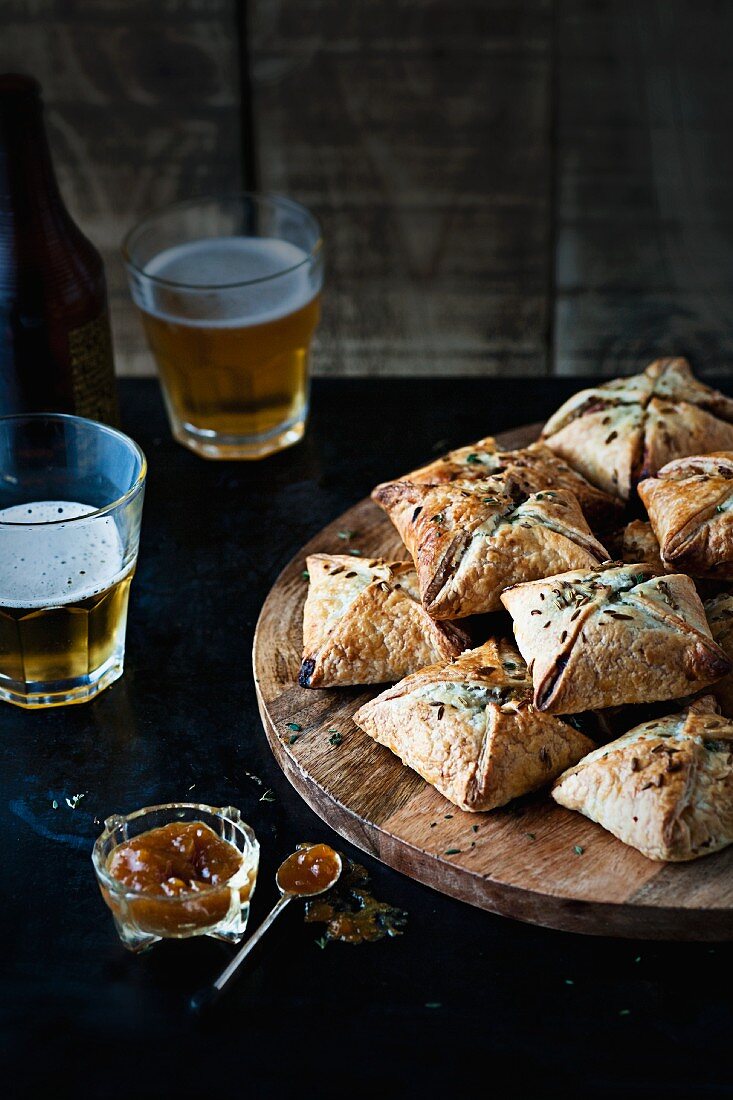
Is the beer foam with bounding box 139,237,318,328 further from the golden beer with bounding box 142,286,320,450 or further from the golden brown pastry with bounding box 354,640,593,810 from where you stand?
the golden brown pastry with bounding box 354,640,593,810

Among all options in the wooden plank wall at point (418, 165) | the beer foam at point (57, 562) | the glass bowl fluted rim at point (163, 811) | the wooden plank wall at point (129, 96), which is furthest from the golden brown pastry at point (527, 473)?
the wooden plank wall at point (129, 96)

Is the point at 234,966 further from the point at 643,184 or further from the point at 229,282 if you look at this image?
the point at 643,184

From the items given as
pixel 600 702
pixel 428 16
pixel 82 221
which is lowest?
pixel 82 221

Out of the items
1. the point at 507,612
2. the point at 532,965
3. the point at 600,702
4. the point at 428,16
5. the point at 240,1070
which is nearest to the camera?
the point at 240,1070

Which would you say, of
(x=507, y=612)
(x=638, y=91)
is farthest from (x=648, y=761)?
(x=638, y=91)

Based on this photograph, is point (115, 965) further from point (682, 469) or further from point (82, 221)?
point (82, 221)

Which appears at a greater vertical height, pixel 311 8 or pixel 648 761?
pixel 311 8

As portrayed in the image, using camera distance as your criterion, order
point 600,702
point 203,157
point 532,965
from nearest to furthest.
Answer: point 532,965 → point 600,702 → point 203,157

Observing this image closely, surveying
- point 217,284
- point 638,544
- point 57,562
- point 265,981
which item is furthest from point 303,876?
point 217,284
